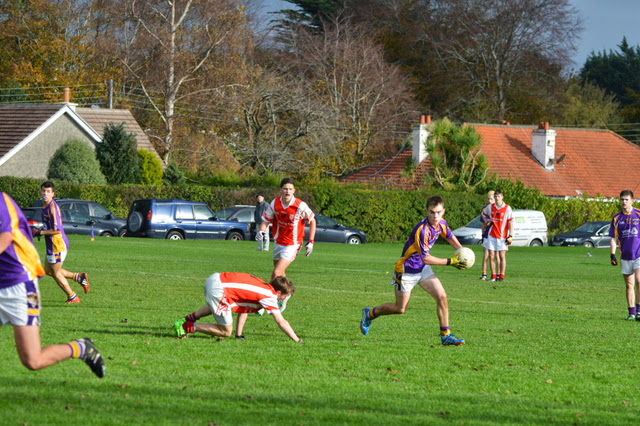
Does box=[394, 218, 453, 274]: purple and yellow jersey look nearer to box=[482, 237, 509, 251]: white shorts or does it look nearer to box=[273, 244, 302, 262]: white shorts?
box=[273, 244, 302, 262]: white shorts

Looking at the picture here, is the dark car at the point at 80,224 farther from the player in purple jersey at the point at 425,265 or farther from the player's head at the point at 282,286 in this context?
the player's head at the point at 282,286

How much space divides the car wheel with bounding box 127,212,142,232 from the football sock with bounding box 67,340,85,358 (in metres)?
27.7

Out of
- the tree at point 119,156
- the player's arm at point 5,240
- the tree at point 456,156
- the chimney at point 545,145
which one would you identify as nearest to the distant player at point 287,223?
the player's arm at point 5,240

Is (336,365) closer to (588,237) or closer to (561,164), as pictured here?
(588,237)

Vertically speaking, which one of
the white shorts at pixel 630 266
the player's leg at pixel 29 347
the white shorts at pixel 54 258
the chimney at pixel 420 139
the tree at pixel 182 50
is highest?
the tree at pixel 182 50

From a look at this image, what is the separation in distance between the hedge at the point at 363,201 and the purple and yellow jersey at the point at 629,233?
2730 cm

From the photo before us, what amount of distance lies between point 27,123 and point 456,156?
21.8 metres

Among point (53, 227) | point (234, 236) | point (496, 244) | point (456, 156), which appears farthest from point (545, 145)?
point (53, 227)

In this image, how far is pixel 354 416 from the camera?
7148mm

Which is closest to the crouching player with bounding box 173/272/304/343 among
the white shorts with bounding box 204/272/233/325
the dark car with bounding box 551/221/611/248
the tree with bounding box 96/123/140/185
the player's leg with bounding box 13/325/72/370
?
the white shorts with bounding box 204/272/233/325

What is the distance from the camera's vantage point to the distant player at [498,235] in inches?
856

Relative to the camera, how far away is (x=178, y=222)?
3559cm

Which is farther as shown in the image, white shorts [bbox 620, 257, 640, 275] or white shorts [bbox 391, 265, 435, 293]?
white shorts [bbox 620, 257, 640, 275]

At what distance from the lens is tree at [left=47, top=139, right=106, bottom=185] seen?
4319cm
